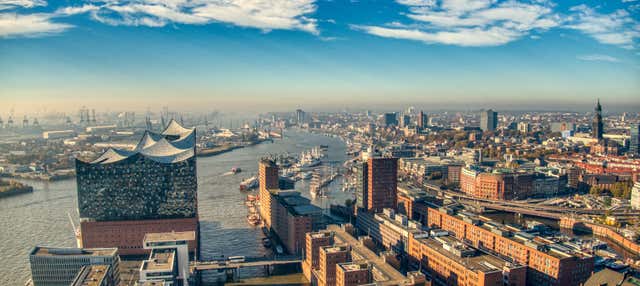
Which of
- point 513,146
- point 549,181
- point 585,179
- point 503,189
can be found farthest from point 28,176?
point 513,146

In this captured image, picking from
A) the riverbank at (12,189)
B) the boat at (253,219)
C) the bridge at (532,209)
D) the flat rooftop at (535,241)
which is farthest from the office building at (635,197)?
the riverbank at (12,189)

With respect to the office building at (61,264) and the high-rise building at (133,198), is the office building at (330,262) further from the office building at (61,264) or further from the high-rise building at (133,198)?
the office building at (61,264)

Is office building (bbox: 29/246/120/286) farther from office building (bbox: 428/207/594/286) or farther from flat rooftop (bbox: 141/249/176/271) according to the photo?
office building (bbox: 428/207/594/286)

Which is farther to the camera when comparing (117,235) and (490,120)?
(490,120)

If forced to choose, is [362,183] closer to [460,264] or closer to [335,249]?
[335,249]

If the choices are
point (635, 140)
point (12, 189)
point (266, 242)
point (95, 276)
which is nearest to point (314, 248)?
point (266, 242)

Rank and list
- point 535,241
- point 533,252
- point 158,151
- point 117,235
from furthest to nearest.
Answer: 1. point 158,151
2. point 117,235
3. point 535,241
4. point 533,252

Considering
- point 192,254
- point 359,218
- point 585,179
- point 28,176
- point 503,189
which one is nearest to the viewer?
point 192,254

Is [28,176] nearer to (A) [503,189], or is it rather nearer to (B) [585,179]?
(A) [503,189]
